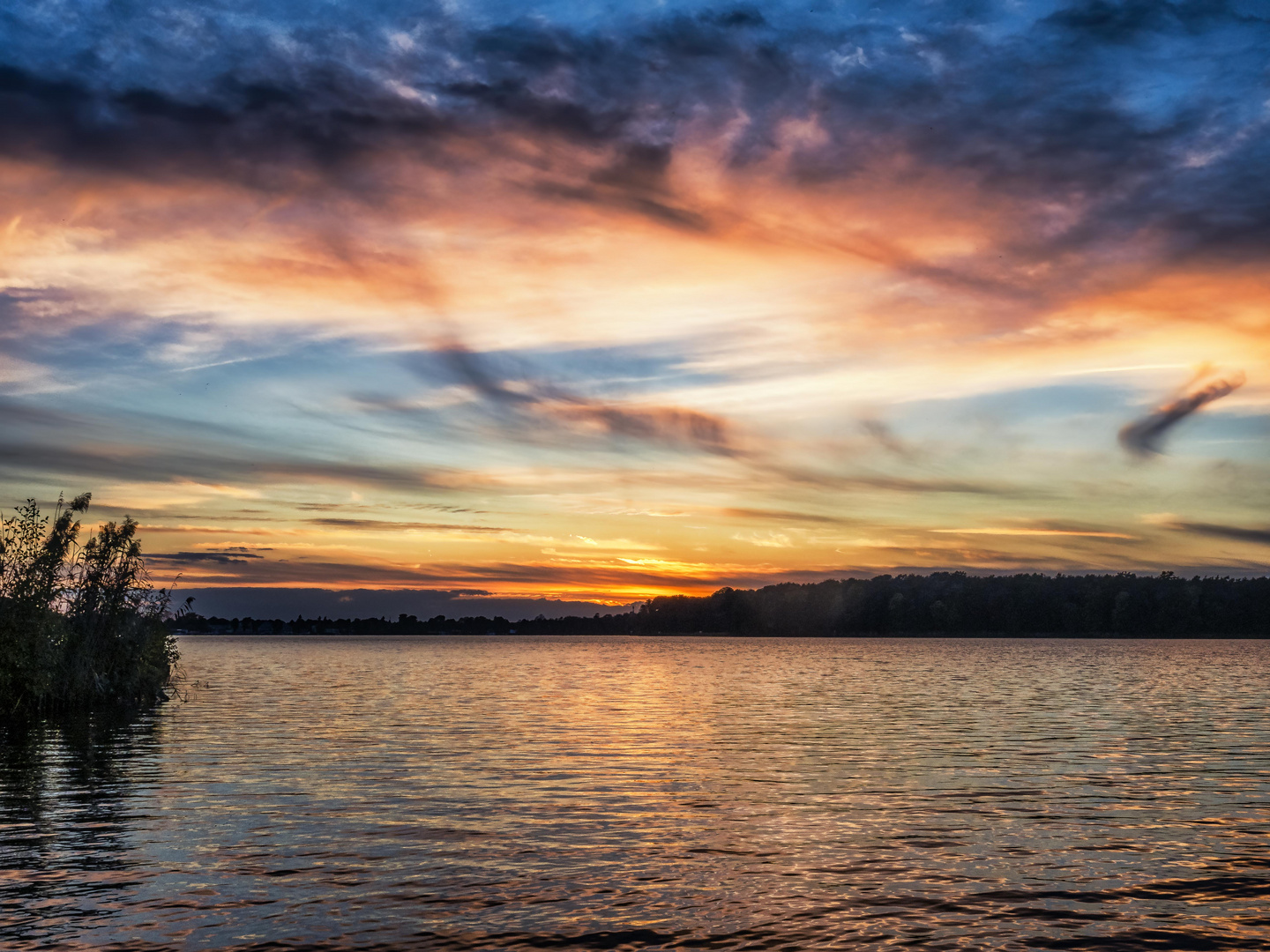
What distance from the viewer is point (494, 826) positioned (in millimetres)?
26469

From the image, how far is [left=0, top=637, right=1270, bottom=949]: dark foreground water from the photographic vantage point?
59.2 ft

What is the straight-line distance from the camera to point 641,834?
2573 centimetres

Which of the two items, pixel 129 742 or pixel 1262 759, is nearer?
pixel 1262 759

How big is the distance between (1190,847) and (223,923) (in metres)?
20.5

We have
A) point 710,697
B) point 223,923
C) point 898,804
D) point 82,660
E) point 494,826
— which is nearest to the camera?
point 223,923

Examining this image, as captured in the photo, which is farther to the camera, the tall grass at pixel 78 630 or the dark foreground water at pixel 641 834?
the tall grass at pixel 78 630

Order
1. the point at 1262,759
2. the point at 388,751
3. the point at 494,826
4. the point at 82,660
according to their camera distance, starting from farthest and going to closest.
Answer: the point at 82,660 < the point at 388,751 < the point at 1262,759 < the point at 494,826

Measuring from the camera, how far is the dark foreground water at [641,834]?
18031mm

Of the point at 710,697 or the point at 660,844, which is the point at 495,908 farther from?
the point at 710,697

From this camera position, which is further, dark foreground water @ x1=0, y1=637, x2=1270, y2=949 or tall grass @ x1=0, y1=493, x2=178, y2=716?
tall grass @ x1=0, y1=493, x2=178, y2=716

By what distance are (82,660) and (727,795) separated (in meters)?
38.1

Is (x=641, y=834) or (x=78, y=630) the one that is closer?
(x=641, y=834)

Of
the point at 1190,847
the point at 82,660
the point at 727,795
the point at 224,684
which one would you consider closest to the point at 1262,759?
the point at 1190,847

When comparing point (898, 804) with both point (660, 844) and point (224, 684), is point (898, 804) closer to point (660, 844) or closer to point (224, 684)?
point (660, 844)
